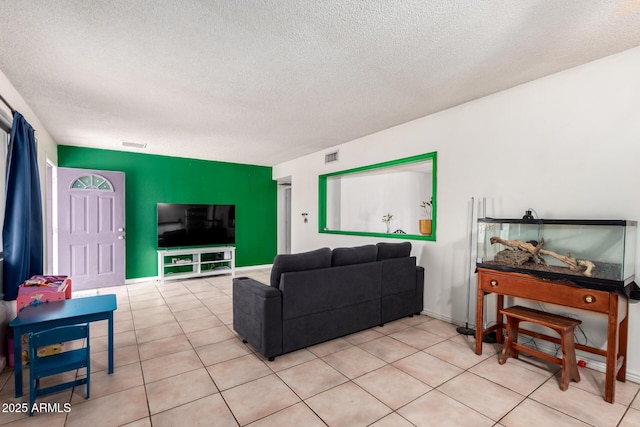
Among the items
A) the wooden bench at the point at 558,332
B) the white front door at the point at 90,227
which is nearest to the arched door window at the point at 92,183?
the white front door at the point at 90,227

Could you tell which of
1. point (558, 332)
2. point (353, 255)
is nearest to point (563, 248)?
point (558, 332)

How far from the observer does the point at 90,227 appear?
5.11m

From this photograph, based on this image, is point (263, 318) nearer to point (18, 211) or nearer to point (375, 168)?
point (18, 211)

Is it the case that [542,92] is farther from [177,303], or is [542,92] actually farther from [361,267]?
[177,303]

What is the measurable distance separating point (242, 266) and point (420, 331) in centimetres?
461

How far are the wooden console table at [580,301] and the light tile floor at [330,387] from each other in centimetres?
19

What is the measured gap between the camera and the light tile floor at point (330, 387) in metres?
1.91

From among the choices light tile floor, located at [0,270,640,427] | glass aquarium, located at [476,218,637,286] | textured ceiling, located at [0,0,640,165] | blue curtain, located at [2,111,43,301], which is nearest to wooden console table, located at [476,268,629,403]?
glass aquarium, located at [476,218,637,286]

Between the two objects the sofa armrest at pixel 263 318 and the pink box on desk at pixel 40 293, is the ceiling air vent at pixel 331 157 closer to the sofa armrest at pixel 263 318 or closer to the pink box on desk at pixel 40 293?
the sofa armrest at pixel 263 318

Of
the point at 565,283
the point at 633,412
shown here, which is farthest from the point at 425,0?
the point at 633,412

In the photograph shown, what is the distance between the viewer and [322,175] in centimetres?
577

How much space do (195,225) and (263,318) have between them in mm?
4044

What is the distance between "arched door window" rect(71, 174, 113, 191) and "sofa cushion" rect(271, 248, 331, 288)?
13.8 ft

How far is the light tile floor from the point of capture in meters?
1.91
